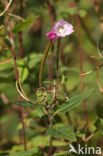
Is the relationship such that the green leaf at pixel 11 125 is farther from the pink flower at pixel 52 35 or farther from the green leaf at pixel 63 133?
the pink flower at pixel 52 35

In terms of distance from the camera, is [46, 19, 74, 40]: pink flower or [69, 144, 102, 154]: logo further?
[69, 144, 102, 154]: logo

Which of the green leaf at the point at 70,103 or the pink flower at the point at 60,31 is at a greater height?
the pink flower at the point at 60,31

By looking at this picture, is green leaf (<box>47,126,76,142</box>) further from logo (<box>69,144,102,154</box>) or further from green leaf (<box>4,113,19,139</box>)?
green leaf (<box>4,113,19,139</box>)

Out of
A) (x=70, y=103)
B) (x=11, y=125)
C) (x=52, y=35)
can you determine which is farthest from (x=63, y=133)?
(x=11, y=125)

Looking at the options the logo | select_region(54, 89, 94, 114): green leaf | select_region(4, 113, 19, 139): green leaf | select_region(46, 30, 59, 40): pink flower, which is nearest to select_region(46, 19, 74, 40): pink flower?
select_region(46, 30, 59, 40): pink flower

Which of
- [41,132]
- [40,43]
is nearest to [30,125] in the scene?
[41,132]

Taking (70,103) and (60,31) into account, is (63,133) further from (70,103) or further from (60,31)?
(60,31)

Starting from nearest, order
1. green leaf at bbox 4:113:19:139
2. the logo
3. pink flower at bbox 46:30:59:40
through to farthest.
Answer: pink flower at bbox 46:30:59:40 → the logo → green leaf at bbox 4:113:19:139

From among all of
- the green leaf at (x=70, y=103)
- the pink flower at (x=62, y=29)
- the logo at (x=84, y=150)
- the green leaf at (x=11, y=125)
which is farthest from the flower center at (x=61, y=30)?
the green leaf at (x=11, y=125)

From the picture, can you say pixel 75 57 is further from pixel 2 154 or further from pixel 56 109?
pixel 56 109

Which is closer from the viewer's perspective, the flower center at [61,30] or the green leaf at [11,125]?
the flower center at [61,30]
